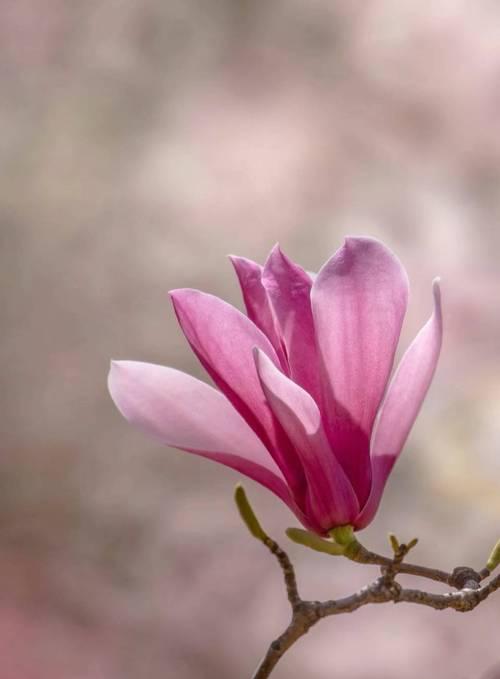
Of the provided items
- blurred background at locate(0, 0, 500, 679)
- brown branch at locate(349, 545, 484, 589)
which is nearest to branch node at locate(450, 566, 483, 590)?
brown branch at locate(349, 545, 484, 589)

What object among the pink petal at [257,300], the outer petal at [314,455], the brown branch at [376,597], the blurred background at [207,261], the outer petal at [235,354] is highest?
the blurred background at [207,261]

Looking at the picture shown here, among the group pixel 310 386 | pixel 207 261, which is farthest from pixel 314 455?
pixel 207 261

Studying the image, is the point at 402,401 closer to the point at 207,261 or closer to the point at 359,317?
the point at 359,317

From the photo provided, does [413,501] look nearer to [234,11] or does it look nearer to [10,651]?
[10,651]

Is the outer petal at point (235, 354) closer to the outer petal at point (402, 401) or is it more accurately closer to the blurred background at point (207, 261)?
the outer petal at point (402, 401)

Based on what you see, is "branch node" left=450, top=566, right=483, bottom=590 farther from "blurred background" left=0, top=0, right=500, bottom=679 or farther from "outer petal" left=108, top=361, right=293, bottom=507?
"blurred background" left=0, top=0, right=500, bottom=679

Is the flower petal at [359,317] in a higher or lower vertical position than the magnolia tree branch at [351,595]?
higher

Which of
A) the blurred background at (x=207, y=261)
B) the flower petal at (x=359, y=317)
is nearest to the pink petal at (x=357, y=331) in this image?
the flower petal at (x=359, y=317)
